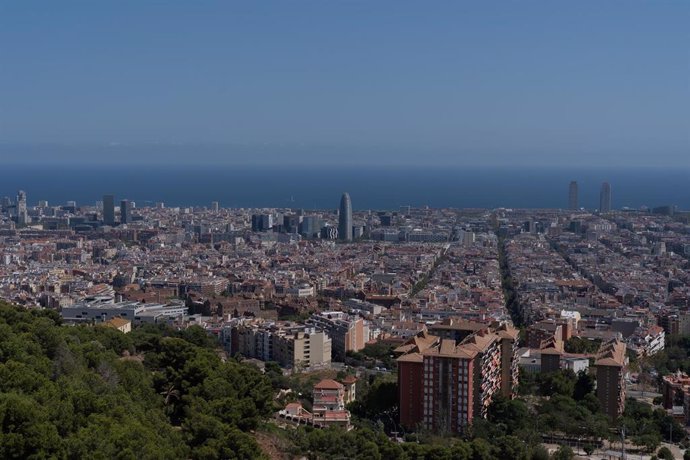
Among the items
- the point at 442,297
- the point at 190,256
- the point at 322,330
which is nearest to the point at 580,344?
the point at 322,330

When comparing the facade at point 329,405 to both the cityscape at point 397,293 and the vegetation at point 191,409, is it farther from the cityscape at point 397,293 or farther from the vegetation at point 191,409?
the vegetation at point 191,409

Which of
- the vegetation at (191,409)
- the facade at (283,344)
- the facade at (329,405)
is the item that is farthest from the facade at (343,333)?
the facade at (329,405)

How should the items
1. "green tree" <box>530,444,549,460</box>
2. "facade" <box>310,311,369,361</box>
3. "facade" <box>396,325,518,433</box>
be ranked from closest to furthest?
"green tree" <box>530,444,549,460</box> < "facade" <box>396,325,518,433</box> < "facade" <box>310,311,369,361</box>

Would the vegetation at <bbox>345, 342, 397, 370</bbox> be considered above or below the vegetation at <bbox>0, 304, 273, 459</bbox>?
below

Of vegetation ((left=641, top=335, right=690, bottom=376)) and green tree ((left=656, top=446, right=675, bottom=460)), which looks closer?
green tree ((left=656, top=446, right=675, bottom=460))

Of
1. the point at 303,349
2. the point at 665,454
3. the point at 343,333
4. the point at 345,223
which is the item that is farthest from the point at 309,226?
the point at 665,454

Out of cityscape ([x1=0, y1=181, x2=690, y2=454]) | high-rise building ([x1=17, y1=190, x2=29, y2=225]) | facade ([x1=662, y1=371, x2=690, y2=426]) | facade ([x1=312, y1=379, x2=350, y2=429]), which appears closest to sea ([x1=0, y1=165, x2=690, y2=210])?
cityscape ([x1=0, y1=181, x2=690, y2=454])

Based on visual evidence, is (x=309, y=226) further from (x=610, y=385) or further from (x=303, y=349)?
(x=610, y=385)

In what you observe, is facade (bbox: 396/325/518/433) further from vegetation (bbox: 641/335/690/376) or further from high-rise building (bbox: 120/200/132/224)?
high-rise building (bbox: 120/200/132/224)
